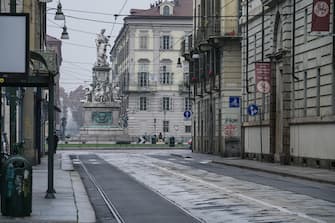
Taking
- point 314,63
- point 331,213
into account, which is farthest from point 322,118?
point 331,213

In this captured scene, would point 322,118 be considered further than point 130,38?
No

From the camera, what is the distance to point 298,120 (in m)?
43.7

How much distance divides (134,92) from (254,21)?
6894 cm

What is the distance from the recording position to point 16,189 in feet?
55.5

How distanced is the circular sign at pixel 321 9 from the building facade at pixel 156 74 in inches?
3295

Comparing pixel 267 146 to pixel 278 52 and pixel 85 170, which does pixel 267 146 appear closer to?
pixel 278 52

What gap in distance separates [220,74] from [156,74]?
200ft

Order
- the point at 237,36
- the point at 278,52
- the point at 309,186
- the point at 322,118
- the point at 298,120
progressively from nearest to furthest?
the point at 309,186 < the point at 322,118 < the point at 298,120 < the point at 278,52 < the point at 237,36

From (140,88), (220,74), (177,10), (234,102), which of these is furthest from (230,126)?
(177,10)

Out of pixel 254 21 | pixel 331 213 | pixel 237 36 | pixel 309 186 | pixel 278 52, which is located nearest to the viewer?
pixel 331 213

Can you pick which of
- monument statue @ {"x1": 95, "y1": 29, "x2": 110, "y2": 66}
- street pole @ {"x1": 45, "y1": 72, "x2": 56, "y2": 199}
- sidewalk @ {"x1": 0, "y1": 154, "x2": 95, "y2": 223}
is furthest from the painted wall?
monument statue @ {"x1": 95, "y1": 29, "x2": 110, "y2": 66}

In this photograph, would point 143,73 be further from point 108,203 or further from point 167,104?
point 108,203

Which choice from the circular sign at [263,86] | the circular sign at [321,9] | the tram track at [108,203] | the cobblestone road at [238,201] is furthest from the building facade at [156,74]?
the cobblestone road at [238,201]

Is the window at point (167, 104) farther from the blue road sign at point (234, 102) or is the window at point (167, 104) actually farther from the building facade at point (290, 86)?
the blue road sign at point (234, 102)
